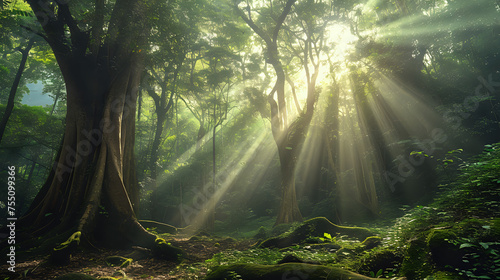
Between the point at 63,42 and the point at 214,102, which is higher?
the point at 214,102

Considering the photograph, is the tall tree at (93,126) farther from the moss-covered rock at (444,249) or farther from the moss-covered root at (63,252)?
the moss-covered rock at (444,249)

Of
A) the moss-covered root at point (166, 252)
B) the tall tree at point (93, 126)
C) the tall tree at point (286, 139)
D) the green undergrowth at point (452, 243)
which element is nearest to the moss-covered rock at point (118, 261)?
the moss-covered root at point (166, 252)

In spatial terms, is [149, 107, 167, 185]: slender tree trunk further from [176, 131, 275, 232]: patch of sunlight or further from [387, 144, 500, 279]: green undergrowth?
[387, 144, 500, 279]: green undergrowth

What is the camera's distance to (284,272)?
2.99m

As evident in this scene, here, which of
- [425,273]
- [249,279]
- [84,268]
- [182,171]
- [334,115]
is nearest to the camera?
[425,273]

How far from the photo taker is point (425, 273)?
2.72 m

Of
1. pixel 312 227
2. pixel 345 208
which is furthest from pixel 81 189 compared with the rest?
pixel 345 208

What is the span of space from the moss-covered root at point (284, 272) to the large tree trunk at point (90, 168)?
3881 mm

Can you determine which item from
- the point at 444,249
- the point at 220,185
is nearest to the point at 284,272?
the point at 444,249

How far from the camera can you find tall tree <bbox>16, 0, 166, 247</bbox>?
6535mm

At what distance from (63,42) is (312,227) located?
30.1 feet

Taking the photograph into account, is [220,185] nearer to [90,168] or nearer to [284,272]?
[90,168]

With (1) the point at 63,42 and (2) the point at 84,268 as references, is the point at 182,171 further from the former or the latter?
(2) the point at 84,268

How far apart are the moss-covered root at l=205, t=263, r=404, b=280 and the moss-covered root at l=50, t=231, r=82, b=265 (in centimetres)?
335
